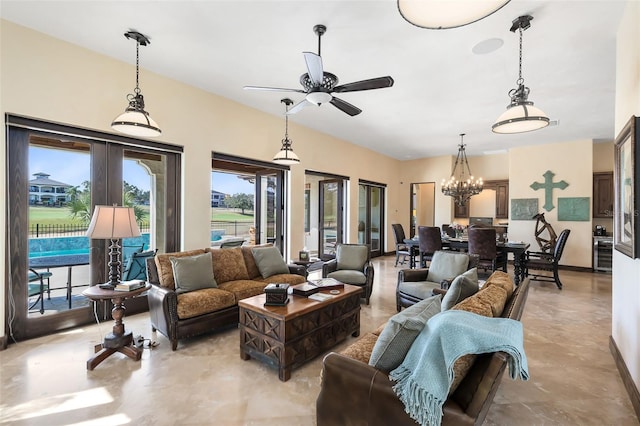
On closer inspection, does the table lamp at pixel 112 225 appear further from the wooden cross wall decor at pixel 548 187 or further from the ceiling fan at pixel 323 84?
the wooden cross wall decor at pixel 548 187

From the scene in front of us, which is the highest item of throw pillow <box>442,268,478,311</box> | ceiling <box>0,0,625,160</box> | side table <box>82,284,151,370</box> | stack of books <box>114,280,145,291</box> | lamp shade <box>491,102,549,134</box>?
ceiling <box>0,0,625,160</box>

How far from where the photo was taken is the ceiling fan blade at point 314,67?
2.34m

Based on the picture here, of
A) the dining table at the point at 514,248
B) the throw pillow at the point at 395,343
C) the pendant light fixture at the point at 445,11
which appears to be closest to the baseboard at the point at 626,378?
the throw pillow at the point at 395,343

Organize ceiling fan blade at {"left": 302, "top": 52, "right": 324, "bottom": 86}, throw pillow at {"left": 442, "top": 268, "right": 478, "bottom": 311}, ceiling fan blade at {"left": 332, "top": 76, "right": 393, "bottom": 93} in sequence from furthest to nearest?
ceiling fan blade at {"left": 332, "top": 76, "right": 393, "bottom": 93}, ceiling fan blade at {"left": 302, "top": 52, "right": 324, "bottom": 86}, throw pillow at {"left": 442, "top": 268, "right": 478, "bottom": 311}

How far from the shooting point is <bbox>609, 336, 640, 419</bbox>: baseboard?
81.7 inches

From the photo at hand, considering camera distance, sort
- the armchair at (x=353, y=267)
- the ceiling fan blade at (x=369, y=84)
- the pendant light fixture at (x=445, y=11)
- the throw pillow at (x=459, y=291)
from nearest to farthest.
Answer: the pendant light fixture at (x=445, y=11) < the throw pillow at (x=459, y=291) < the ceiling fan blade at (x=369, y=84) < the armchair at (x=353, y=267)

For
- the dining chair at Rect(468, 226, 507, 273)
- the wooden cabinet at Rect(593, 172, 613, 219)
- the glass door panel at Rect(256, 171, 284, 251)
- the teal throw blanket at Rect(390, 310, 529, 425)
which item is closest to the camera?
the teal throw blanket at Rect(390, 310, 529, 425)

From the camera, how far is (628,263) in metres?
2.38

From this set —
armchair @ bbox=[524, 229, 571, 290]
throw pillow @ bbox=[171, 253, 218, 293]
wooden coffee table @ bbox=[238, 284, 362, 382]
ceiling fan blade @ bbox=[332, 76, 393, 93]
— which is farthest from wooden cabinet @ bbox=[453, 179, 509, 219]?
throw pillow @ bbox=[171, 253, 218, 293]

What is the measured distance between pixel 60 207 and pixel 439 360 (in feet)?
13.5

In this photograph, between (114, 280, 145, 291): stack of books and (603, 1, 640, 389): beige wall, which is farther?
(114, 280, 145, 291): stack of books

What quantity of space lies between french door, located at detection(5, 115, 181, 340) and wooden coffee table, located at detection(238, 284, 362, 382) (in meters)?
2.15

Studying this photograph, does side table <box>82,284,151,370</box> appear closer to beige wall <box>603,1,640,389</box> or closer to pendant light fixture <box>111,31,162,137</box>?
pendant light fixture <box>111,31,162,137</box>

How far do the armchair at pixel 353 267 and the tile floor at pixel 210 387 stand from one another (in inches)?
52.2
